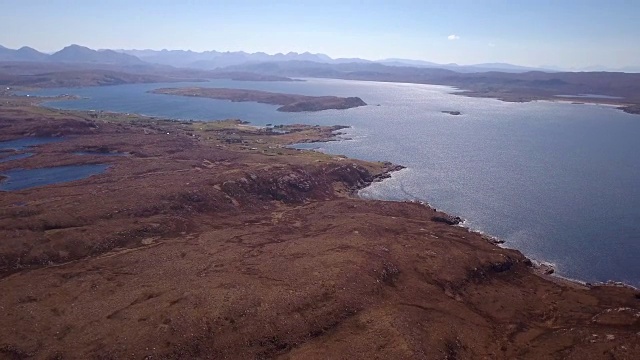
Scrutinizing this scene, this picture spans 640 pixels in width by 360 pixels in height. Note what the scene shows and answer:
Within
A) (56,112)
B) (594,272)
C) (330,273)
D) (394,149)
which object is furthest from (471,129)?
(56,112)

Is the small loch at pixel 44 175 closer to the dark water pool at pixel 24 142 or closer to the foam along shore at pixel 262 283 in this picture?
the foam along shore at pixel 262 283

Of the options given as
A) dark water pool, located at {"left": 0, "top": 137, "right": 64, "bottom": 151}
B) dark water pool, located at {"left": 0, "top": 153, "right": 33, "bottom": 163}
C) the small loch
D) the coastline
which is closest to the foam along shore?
the coastline

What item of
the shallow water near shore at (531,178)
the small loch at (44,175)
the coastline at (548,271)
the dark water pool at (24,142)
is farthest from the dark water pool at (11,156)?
the coastline at (548,271)

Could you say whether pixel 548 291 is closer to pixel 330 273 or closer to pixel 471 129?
pixel 330 273

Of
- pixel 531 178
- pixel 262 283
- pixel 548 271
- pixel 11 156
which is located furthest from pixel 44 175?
pixel 531 178

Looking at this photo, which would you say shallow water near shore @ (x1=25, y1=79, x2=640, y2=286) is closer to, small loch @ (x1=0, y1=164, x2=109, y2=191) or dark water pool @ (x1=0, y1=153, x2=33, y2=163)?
small loch @ (x1=0, y1=164, x2=109, y2=191)
